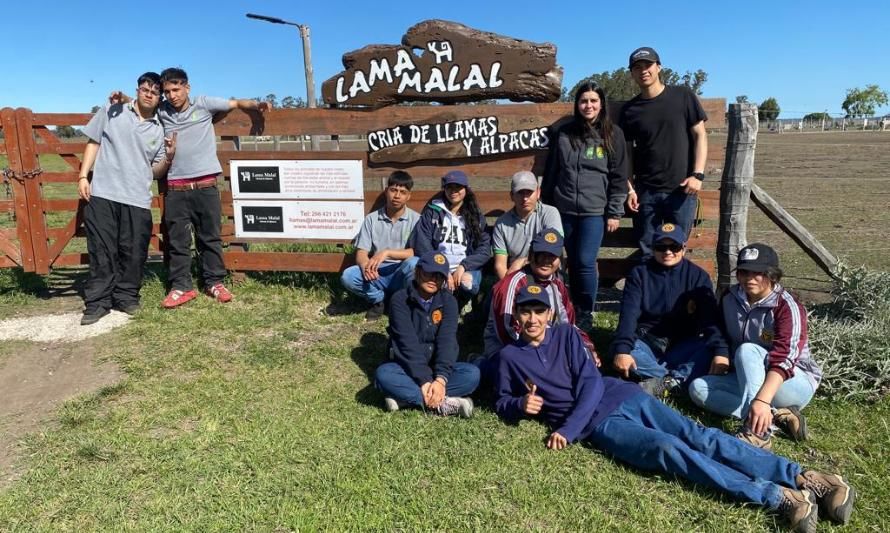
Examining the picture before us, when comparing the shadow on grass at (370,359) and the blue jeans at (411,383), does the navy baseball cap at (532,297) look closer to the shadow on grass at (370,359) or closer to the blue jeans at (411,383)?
the blue jeans at (411,383)

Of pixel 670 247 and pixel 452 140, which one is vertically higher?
pixel 452 140

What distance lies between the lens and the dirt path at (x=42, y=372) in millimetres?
3953

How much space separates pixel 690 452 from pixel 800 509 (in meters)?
0.52

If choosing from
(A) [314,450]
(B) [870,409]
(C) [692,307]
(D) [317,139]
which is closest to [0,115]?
(D) [317,139]

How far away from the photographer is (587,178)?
16.6ft

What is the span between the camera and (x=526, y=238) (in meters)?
Answer: 5.07

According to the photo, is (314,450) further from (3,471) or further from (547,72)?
(547,72)

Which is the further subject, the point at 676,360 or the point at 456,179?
the point at 456,179

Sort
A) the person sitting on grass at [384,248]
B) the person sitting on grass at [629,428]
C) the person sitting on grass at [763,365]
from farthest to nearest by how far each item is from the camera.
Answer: the person sitting on grass at [384,248]
the person sitting on grass at [763,365]
the person sitting on grass at [629,428]

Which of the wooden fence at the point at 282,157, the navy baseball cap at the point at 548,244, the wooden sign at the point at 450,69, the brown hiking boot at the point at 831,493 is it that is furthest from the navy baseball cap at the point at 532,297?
the wooden sign at the point at 450,69

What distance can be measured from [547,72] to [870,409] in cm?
380

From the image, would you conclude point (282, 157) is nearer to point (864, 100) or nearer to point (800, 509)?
point (800, 509)

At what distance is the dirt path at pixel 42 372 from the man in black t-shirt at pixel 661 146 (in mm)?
4501

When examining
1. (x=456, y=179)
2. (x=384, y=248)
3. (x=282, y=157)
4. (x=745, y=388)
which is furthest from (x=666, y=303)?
(x=282, y=157)
